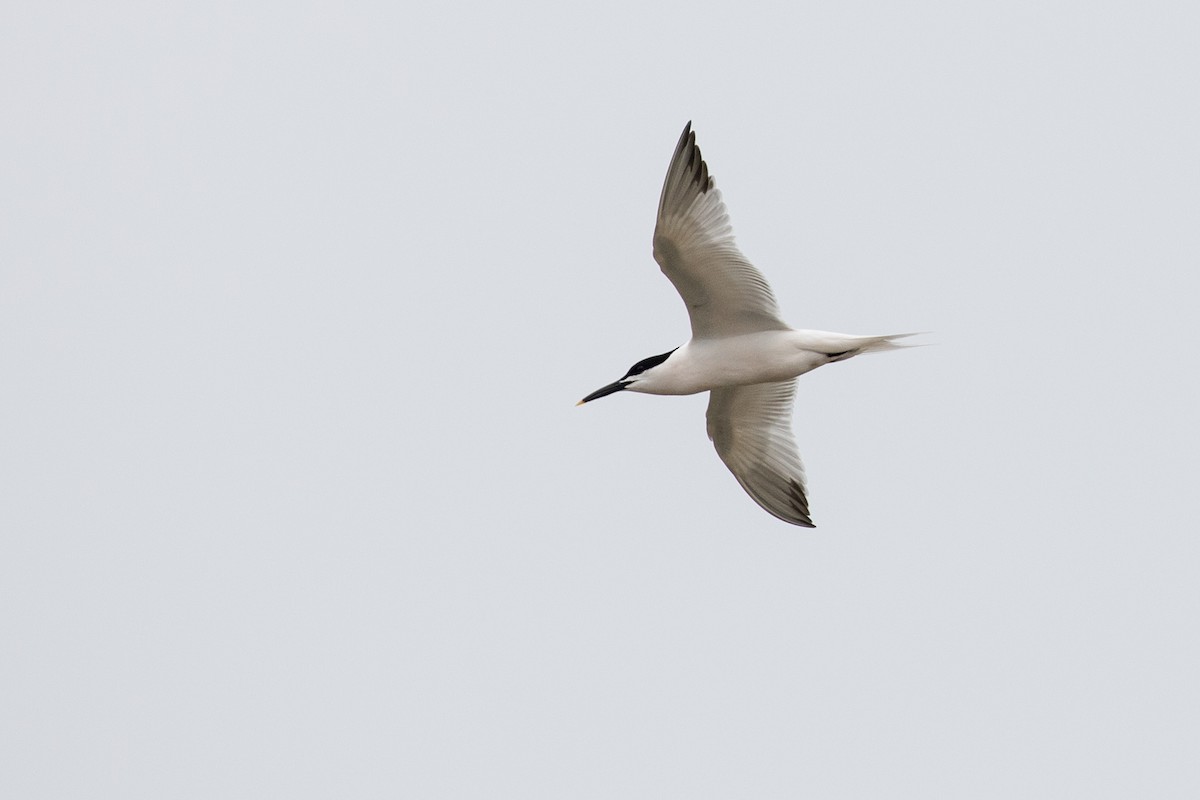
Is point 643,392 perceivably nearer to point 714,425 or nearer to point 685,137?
point 714,425

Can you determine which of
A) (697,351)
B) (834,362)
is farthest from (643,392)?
(834,362)

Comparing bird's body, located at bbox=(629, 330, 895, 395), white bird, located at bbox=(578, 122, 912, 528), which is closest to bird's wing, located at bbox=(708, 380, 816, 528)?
white bird, located at bbox=(578, 122, 912, 528)

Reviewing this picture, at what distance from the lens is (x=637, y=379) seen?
12117 mm

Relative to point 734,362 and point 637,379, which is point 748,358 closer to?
point 734,362

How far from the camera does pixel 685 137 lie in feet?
35.9

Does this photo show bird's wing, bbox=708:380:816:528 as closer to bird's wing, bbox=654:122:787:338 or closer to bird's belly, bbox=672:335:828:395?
bird's belly, bbox=672:335:828:395

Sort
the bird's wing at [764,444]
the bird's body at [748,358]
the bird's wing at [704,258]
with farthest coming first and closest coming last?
the bird's wing at [764,444], the bird's body at [748,358], the bird's wing at [704,258]

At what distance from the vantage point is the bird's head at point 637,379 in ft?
39.5

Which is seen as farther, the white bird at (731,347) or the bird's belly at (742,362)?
the bird's belly at (742,362)

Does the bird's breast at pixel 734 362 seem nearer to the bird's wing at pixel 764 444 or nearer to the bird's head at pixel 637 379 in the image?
the bird's head at pixel 637 379

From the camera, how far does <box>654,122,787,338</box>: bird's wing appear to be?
36.2 feet

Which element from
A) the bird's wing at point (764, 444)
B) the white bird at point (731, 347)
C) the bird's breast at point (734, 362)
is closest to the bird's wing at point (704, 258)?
the white bird at point (731, 347)

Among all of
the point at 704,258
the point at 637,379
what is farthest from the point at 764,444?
the point at 704,258

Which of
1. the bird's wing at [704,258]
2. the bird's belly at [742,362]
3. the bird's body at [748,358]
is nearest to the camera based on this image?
the bird's wing at [704,258]
